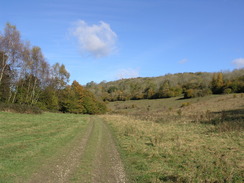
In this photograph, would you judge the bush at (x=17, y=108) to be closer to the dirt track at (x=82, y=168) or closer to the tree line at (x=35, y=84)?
the tree line at (x=35, y=84)

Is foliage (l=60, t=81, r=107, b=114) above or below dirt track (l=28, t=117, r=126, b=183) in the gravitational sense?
above

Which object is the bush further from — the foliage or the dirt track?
the dirt track

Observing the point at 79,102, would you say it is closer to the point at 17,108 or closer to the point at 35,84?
the point at 35,84

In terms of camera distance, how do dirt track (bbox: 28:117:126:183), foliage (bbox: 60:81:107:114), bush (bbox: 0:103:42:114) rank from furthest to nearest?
foliage (bbox: 60:81:107:114) < bush (bbox: 0:103:42:114) < dirt track (bbox: 28:117:126:183)

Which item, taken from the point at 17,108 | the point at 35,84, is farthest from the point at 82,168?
the point at 35,84

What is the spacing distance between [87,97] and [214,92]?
56445 millimetres

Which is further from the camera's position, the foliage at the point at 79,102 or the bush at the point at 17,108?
the foliage at the point at 79,102

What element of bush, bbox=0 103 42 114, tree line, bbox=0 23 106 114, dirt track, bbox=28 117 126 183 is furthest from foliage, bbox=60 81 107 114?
dirt track, bbox=28 117 126 183

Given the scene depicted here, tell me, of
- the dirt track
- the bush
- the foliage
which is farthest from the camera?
the foliage

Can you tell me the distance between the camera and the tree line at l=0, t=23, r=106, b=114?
34.0 m

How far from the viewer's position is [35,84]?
156 feet

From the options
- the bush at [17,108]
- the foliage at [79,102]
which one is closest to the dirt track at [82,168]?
the bush at [17,108]

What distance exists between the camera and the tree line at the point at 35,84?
34.0m

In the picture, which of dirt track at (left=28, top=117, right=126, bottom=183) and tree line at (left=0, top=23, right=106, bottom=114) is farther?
tree line at (left=0, top=23, right=106, bottom=114)
